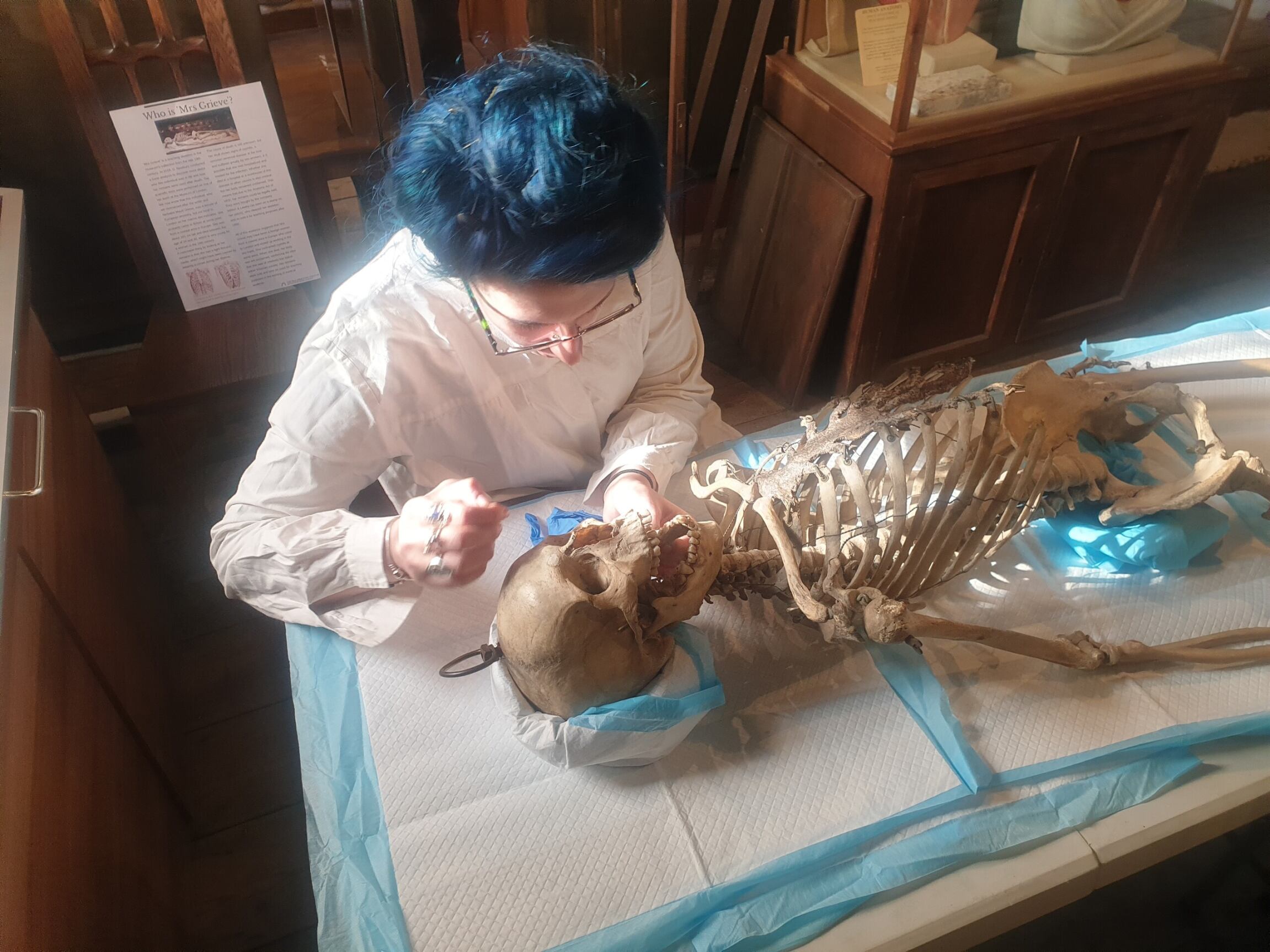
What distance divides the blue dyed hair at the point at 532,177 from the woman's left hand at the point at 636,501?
35 centimetres

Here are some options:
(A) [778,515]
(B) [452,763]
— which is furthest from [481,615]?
(A) [778,515]

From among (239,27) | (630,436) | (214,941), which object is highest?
(239,27)

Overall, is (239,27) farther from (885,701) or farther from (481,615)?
(885,701)

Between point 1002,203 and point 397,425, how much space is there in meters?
1.61

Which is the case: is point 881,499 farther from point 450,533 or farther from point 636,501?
→ point 450,533

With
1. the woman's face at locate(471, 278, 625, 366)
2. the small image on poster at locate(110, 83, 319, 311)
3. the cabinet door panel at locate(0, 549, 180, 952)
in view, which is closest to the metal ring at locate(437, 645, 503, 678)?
the woman's face at locate(471, 278, 625, 366)

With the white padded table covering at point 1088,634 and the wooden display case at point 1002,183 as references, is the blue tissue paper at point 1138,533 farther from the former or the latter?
the wooden display case at point 1002,183

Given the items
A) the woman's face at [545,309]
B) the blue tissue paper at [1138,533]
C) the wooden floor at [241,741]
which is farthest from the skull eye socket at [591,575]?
the wooden floor at [241,741]

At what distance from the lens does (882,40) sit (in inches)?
73.2

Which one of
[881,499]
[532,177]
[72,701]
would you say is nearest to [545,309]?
[532,177]

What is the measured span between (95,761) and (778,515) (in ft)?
3.20

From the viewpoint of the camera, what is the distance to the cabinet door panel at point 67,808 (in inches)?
37.4

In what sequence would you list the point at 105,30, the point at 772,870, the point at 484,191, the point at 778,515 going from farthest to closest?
the point at 105,30 → the point at 778,515 → the point at 772,870 → the point at 484,191

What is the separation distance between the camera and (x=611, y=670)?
101 cm
